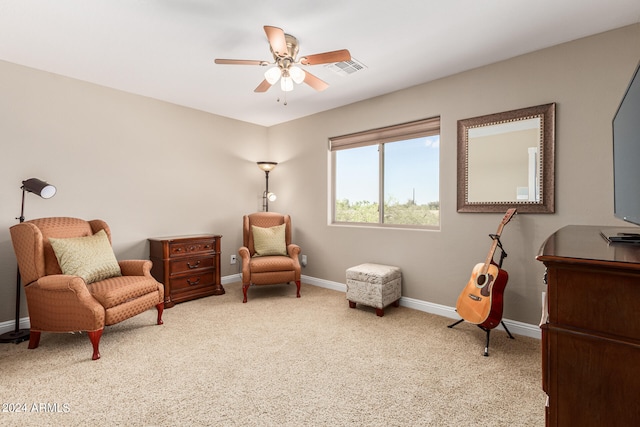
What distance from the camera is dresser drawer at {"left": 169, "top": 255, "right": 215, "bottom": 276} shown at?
356cm

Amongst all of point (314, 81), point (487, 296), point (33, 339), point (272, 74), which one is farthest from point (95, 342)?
point (487, 296)

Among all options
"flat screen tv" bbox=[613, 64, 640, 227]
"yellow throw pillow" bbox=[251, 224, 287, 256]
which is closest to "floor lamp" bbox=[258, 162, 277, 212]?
"yellow throw pillow" bbox=[251, 224, 287, 256]

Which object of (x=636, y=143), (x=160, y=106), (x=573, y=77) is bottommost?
(x=636, y=143)

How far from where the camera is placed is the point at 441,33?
233 centimetres

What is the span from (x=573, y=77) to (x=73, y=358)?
4.51 meters

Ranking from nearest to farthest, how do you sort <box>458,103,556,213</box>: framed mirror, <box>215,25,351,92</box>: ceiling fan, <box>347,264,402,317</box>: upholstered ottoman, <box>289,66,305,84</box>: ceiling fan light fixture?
1. <box>215,25,351,92</box>: ceiling fan
2. <box>289,66,305,84</box>: ceiling fan light fixture
3. <box>458,103,556,213</box>: framed mirror
4. <box>347,264,402,317</box>: upholstered ottoman

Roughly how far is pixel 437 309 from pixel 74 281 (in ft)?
10.8

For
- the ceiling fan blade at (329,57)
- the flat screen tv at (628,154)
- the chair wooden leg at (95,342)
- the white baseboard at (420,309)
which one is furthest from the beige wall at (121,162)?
the flat screen tv at (628,154)

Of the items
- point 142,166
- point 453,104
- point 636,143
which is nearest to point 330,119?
point 453,104

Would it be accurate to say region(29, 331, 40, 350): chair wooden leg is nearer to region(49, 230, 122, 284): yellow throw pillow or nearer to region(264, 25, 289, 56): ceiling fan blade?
region(49, 230, 122, 284): yellow throw pillow

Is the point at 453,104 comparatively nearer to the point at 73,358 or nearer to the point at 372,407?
→ the point at 372,407

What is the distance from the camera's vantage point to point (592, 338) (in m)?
0.83

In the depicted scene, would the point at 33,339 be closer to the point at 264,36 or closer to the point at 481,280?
the point at 264,36

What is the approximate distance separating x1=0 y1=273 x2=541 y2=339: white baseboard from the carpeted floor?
11 centimetres
